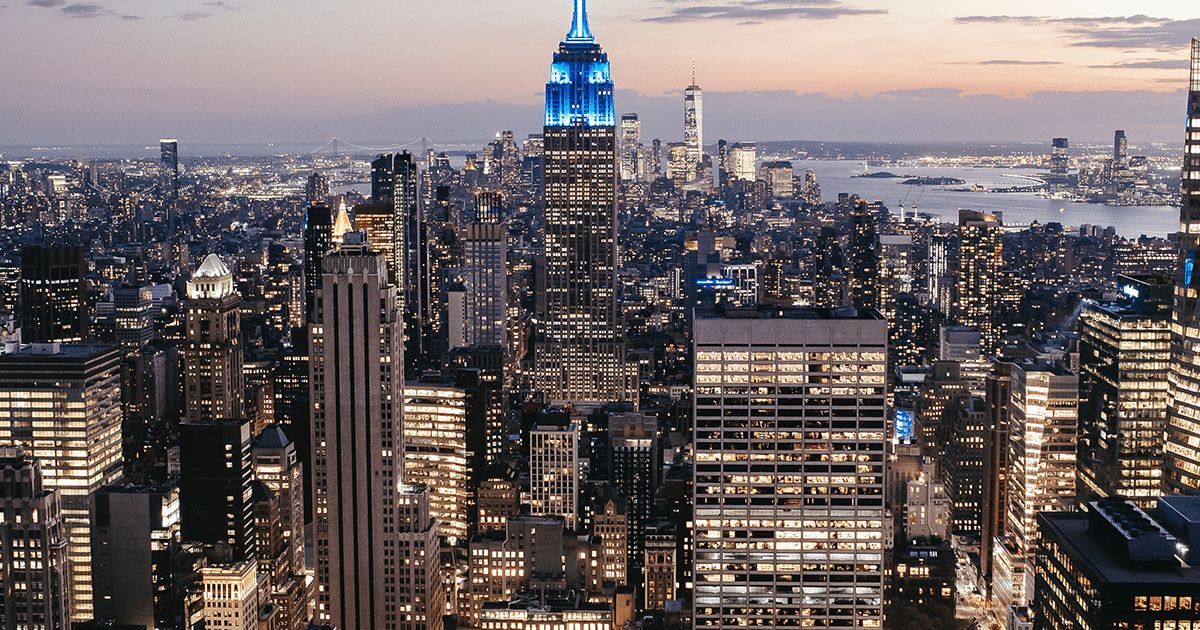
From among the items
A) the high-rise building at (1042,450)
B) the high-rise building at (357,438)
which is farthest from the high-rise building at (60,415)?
the high-rise building at (1042,450)

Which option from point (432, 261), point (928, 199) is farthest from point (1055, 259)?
point (432, 261)

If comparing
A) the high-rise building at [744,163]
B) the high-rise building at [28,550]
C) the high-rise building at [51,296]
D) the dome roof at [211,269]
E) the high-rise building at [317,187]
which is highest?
the high-rise building at [744,163]

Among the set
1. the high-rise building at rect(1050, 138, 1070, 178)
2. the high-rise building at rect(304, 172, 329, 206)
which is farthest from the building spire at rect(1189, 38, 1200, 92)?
the high-rise building at rect(304, 172, 329, 206)

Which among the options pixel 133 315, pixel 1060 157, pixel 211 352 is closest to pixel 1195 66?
pixel 211 352

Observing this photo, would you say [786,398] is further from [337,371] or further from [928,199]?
[928,199]

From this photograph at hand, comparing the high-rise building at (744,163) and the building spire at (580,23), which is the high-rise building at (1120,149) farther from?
the high-rise building at (744,163)

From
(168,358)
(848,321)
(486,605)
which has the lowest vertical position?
(486,605)

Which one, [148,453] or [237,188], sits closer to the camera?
[148,453]
